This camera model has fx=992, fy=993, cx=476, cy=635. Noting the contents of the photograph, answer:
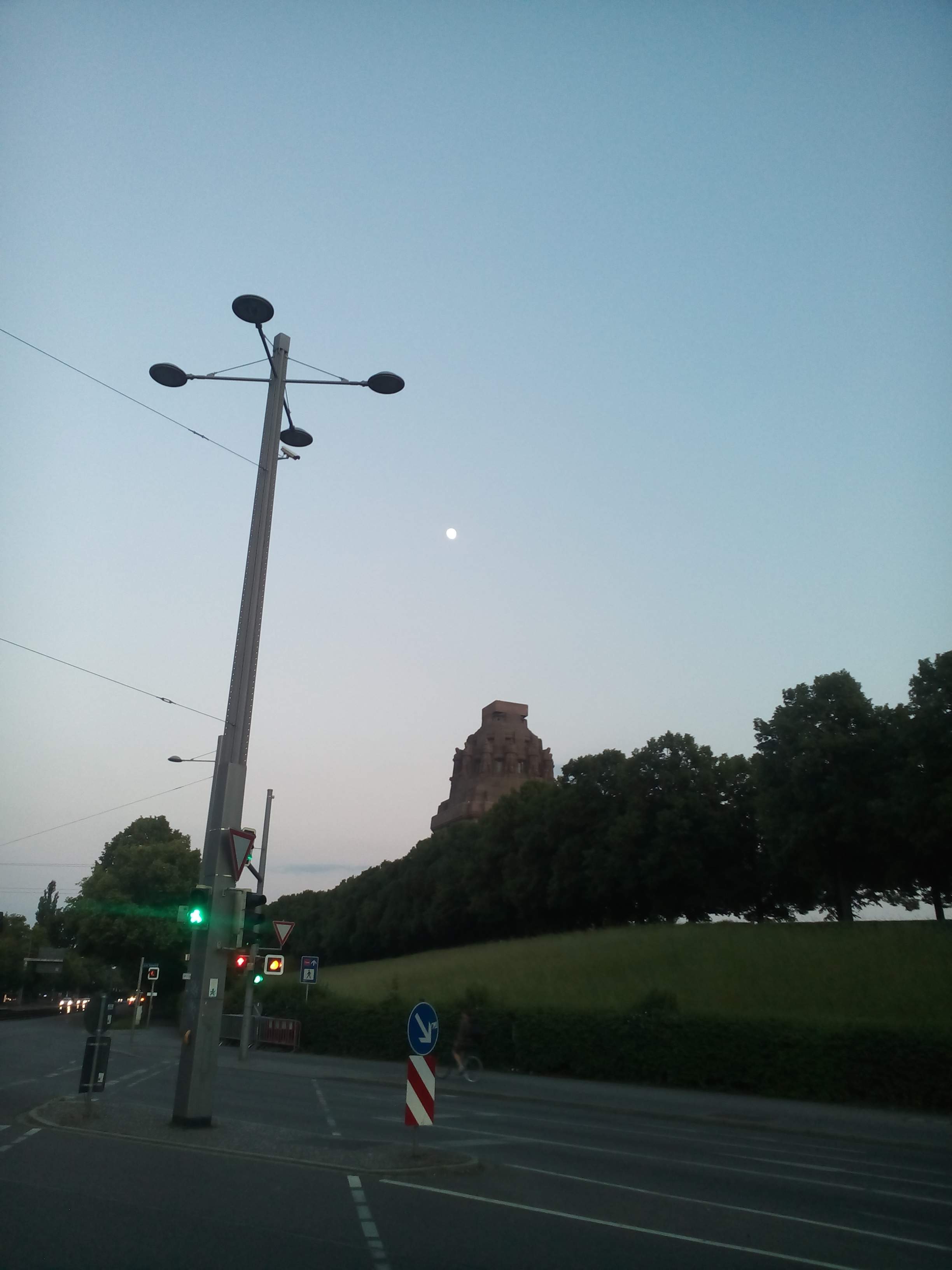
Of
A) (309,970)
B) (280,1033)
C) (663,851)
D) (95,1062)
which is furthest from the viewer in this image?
(663,851)

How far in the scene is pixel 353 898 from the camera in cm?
10525

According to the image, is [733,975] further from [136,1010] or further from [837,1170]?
[136,1010]

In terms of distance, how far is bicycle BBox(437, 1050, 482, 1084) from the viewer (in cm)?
2819

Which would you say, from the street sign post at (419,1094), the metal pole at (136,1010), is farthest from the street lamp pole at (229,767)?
the metal pole at (136,1010)

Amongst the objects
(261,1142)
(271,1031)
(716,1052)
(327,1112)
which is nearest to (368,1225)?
(261,1142)

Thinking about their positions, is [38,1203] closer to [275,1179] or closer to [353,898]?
[275,1179]

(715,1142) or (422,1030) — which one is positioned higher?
(422,1030)

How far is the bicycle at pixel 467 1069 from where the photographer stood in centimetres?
2819

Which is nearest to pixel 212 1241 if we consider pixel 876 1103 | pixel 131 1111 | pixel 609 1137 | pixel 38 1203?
pixel 38 1203

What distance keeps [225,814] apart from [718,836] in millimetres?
51125

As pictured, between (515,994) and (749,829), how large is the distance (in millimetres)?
24558

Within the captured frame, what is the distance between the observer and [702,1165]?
1334 cm

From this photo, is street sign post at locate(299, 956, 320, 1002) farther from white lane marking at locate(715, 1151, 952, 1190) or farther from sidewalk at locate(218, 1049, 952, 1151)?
white lane marking at locate(715, 1151, 952, 1190)

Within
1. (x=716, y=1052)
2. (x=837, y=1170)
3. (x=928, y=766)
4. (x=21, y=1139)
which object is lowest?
(x=837, y=1170)
